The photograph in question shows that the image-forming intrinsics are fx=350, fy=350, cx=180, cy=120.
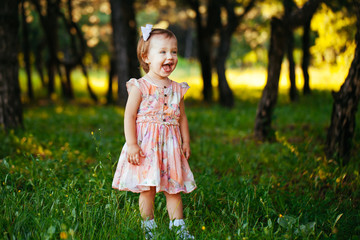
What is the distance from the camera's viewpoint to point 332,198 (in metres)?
3.80

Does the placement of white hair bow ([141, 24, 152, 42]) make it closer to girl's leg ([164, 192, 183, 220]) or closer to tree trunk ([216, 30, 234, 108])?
girl's leg ([164, 192, 183, 220])

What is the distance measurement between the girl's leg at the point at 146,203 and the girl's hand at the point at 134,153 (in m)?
0.33

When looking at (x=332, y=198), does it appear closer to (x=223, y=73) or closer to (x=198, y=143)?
(x=198, y=143)

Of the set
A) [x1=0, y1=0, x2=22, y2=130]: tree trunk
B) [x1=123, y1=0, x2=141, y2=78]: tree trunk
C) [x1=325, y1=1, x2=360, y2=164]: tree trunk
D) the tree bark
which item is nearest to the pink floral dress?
[x1=325, y1=1, x2=360, y2=164]: tree trunk

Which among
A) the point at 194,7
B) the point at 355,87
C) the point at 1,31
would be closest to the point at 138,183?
the point at 355,87

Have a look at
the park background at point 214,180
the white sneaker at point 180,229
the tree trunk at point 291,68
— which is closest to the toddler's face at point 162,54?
the park background at point 214,180

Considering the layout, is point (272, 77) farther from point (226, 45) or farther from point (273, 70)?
point (226, 45)

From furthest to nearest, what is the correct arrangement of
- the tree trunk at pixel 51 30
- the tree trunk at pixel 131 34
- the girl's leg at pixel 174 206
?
the tree trunk at pixel 51 30, the tree trunk at pixel 131 34, the girl's leg at pixel 174 206

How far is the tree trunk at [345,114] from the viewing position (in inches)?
181

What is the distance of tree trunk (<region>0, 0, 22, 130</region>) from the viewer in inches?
227

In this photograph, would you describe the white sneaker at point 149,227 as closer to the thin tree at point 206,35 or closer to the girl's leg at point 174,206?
the girl's leg at point 174,206

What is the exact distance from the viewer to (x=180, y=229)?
276 cm

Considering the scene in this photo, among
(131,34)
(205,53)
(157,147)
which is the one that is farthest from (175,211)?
(205,53)

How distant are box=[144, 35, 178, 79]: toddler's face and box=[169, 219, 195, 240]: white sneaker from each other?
1214 mm
